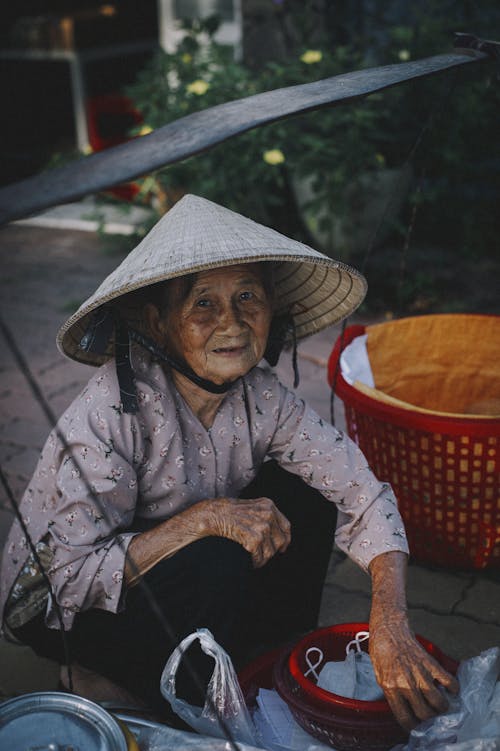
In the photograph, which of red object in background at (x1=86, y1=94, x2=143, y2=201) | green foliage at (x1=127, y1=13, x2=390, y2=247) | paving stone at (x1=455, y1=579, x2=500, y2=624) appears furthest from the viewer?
red object in background at (x1=86, y1=94, x2=143, y2=201)

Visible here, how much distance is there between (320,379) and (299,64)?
6.31 ft

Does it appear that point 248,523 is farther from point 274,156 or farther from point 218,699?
point 274,156

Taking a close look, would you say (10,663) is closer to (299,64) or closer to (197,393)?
(197,393)

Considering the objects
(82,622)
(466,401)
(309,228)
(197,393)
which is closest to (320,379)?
(466,401)

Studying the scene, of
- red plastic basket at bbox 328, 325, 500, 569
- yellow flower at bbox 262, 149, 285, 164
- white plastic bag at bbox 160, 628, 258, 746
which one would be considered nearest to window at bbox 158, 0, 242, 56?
yellow flower at bbox 262, 149, 285, 164

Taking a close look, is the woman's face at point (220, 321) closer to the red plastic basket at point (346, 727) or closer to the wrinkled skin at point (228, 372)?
the wrinkled skin at point (228, 372)

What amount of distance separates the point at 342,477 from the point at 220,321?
50cm

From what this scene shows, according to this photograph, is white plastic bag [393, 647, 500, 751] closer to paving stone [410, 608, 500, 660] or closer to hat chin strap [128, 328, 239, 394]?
paving stone [410, 608, 500, 660]

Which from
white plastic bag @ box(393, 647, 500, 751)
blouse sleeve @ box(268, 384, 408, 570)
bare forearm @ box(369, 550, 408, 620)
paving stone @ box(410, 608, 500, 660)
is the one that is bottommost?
paving stone @ box(410, 608, 500, 660)

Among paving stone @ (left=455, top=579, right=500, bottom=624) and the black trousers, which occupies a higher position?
the black trousers

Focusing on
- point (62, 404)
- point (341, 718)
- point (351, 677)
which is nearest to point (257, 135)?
point (62, 404)

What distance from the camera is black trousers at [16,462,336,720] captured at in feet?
5.66

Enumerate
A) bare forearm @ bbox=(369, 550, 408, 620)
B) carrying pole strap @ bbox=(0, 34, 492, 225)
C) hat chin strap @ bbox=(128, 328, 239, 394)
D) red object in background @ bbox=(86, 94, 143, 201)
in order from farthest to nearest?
red object in background @ bbox=(86, 94, 143, 201), hat chin strap @ bbox=(128, 328, 239, 394), bare forearm @ bbox=(369, 550, 408, 620), carrying pole strap @ bbox=(0, 34, 492, 225)

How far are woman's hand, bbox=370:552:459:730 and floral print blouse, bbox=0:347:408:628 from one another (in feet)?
0.63
